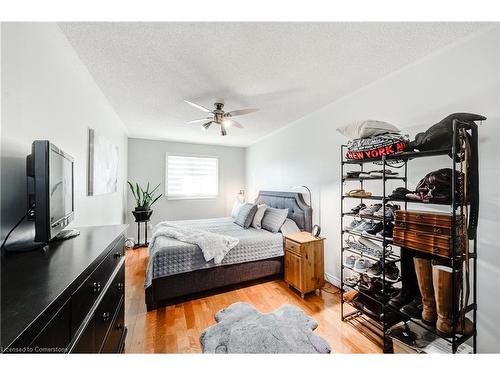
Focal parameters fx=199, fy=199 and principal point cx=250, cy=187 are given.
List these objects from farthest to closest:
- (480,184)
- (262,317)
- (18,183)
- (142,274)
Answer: (142,274), (262,317), (480,184), (18,183)

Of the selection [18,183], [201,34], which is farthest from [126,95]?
[18,183]

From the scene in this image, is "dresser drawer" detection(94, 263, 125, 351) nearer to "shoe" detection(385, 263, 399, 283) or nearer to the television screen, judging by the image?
the television screen

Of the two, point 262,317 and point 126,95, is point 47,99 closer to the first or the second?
point 126,95

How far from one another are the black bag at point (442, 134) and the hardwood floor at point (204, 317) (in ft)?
5.18

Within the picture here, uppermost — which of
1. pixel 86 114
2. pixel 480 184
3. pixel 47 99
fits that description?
pixel 86 114

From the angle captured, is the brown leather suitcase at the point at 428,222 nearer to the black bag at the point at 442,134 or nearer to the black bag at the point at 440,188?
the black bag at the point at 440,188

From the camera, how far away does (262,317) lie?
188 cm

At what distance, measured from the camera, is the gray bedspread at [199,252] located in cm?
213

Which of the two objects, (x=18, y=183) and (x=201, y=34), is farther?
(x=201, y=34)

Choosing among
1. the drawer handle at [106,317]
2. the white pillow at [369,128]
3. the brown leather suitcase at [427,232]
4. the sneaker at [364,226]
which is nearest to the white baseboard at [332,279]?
the sneaker at [364,226]

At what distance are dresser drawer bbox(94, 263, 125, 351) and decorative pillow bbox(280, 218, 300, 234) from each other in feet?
6.65

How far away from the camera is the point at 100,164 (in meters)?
2.27
